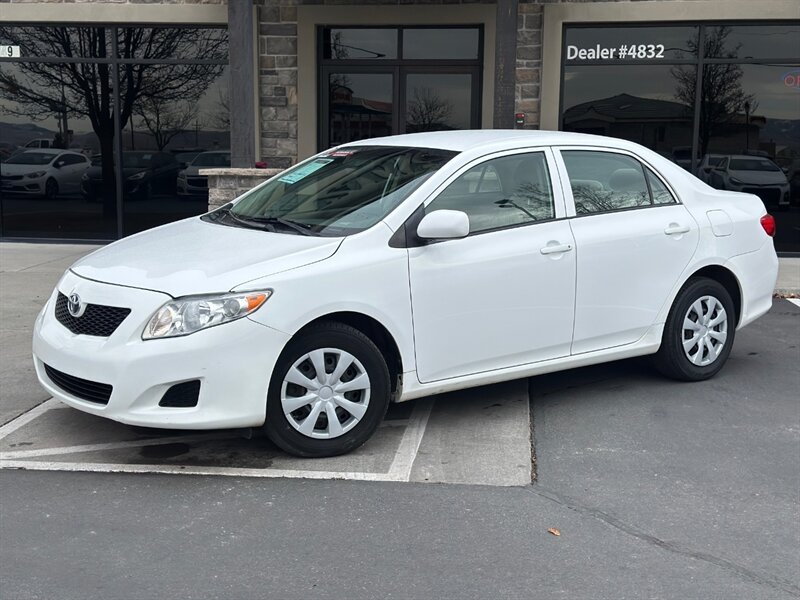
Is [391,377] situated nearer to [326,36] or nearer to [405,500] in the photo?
[405,500]

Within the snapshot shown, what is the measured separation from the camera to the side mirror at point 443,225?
511 centimetres

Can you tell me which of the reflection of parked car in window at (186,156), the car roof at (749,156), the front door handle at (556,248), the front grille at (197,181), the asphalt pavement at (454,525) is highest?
the car roof at (749,156)

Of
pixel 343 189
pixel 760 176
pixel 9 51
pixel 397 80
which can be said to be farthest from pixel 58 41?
pixel 760 176

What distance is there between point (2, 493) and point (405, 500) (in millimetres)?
1927

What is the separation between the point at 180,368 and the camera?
4562 mm

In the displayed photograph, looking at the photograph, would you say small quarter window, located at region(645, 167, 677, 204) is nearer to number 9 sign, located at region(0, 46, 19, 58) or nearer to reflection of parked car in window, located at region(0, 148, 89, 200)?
reflection of parked car in window, located at region(0, 148, 89, 200)

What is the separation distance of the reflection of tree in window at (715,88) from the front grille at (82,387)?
9504mm

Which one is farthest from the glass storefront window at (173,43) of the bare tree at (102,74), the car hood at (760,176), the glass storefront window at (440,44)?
the car hood at (760,176)

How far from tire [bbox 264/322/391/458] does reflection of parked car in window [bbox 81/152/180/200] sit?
8913 millimetres

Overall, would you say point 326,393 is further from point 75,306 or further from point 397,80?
point 397,80

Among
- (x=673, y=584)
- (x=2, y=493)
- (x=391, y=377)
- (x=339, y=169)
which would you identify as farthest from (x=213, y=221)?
(x=673, y=584)

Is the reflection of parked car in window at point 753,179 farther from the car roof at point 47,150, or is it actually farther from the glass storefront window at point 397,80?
the car roof at point 47,150

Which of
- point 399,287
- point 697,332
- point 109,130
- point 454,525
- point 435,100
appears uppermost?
point 435,100

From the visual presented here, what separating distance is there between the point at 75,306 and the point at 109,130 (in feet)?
29.0
